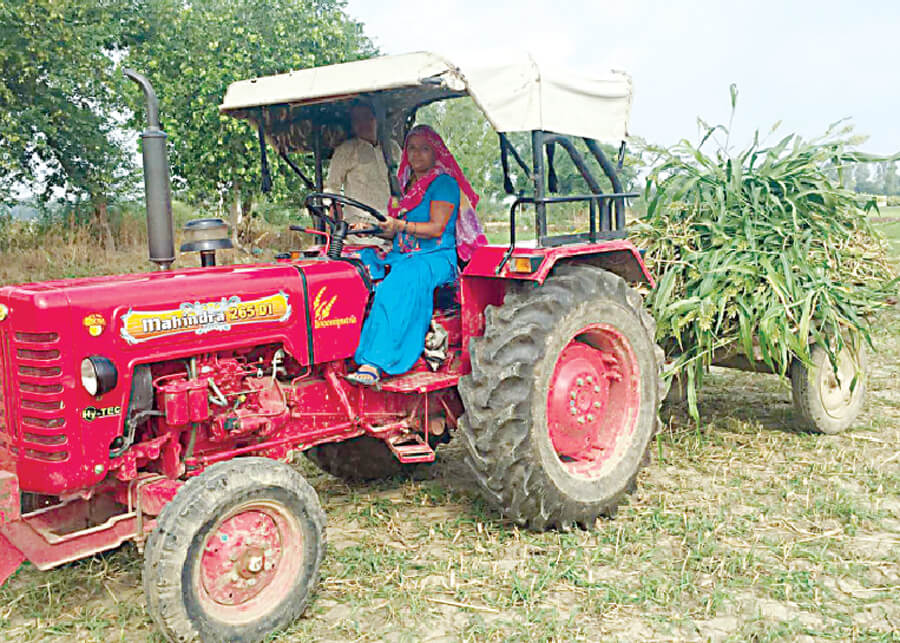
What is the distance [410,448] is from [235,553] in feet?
4.32

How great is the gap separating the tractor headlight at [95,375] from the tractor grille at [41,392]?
9cm

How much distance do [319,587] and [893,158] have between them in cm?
488

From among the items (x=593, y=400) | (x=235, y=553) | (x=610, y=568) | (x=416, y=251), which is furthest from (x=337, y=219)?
(x=610, y=568)

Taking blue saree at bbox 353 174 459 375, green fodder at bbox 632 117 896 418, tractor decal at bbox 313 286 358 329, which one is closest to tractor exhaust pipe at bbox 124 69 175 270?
tractor decal at bbox 313 286 358 329

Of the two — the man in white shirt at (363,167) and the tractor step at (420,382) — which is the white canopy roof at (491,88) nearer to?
the man in white shirt at (363,167)

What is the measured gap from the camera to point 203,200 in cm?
1717

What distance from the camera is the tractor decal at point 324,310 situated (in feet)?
13.7

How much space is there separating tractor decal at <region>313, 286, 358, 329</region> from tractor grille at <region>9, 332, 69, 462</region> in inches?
49.4

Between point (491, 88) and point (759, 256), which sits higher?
point (491, 88)

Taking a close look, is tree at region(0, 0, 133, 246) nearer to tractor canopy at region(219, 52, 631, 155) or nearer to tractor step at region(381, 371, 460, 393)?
tractor canopy at region(219, 52, 631, 155)

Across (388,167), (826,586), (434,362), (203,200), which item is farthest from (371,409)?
(203,200)

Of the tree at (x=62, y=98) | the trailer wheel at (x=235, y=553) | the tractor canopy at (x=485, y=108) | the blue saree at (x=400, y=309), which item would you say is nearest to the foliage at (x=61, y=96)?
the tree at (x=62, y=98)

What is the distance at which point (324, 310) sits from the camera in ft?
13.8

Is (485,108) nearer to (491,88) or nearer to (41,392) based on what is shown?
(491,88)
